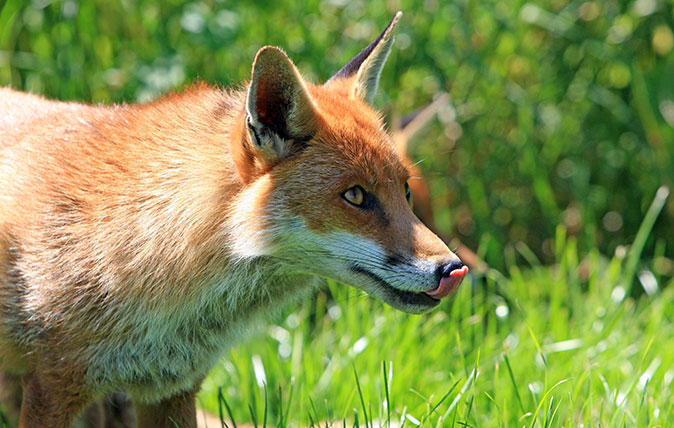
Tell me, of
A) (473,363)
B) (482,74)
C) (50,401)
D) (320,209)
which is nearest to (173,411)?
(50,401)

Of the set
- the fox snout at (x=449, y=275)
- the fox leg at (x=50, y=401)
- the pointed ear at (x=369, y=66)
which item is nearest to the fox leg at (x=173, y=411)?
the fox leg at (x=50, y=401)

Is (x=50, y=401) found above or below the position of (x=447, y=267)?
below

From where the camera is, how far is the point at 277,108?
123 inches

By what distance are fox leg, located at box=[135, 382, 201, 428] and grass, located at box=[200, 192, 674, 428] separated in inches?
5.5

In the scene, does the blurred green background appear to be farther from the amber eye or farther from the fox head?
the amber eye

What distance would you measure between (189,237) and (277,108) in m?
0.60

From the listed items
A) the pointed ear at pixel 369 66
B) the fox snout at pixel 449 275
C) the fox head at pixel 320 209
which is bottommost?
the fox snout at pixel 449 275

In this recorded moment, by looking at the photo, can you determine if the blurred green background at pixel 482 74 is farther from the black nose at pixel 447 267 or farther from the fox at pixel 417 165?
the black nose at pixel 447 267

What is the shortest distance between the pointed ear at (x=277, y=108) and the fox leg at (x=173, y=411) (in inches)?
46.2

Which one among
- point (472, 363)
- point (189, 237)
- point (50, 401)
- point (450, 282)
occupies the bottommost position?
point (472, 363)

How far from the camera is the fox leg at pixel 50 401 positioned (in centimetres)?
316

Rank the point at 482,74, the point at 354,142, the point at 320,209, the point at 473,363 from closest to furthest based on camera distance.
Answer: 1. the point at 320,209
2. the point at 354,142
3. the point at 473,363
4. the point at 482,74

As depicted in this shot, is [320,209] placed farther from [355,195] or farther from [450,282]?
[450,282]

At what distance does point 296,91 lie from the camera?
304cm
